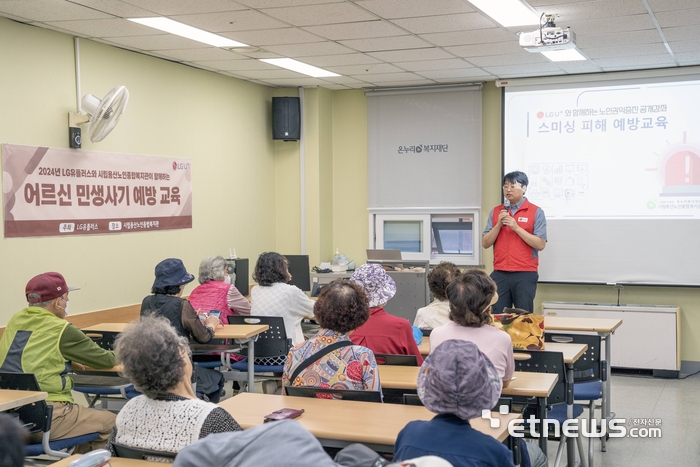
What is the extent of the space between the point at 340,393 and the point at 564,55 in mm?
4736

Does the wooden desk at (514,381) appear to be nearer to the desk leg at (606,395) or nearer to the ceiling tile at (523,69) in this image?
the desk leg at (606,395)

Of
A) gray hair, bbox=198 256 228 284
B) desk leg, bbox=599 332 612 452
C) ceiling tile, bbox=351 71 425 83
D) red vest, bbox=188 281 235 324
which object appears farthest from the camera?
ceiling tile, bbox=351 71 425 83

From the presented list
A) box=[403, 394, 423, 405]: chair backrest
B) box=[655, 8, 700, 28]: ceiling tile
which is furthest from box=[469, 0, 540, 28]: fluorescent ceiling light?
box=[403, 394, 423, 405]: chair backrest

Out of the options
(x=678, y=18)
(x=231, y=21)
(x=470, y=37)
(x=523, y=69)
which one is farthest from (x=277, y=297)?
(x=523, y=69)

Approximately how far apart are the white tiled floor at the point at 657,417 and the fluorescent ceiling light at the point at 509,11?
303 centimetres

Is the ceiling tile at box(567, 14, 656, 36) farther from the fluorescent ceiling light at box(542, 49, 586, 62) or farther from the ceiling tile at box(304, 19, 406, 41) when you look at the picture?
the ceiling tile at box(304, 19, 406, 41)

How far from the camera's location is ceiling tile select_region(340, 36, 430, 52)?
6.00 metres

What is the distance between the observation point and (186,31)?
567 cm

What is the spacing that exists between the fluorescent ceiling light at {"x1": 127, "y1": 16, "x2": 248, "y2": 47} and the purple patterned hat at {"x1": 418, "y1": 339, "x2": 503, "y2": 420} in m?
3.93

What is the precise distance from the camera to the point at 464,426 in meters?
2.15

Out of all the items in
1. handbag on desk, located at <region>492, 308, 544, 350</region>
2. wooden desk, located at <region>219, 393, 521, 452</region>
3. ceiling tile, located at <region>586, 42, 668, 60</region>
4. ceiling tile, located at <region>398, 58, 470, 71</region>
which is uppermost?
ceiling tile, located at <region>398, 58, 470, 71</region>

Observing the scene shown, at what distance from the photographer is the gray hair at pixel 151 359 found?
2350mm

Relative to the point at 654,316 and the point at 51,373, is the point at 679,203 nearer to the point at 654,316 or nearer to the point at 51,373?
the point at 654,316

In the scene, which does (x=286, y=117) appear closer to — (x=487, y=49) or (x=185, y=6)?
(x=487, y=49)
